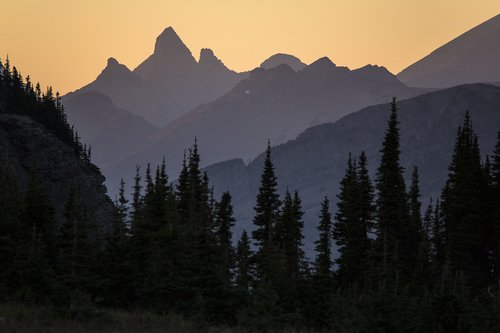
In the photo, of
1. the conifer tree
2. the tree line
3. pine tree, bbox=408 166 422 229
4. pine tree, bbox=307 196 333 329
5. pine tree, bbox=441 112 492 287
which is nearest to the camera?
the conifer tree

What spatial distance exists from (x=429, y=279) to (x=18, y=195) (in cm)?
2788

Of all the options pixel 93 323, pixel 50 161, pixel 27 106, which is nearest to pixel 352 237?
pixel 93 323

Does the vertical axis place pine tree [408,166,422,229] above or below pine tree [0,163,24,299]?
above

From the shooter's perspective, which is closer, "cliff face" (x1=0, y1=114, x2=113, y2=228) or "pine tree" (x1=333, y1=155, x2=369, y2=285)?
"pine tree" (x1=333, y1=155, x2=369, y2=285)

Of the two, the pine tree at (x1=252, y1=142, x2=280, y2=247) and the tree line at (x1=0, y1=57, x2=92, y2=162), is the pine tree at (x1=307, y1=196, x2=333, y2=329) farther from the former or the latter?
the tree line at (x1=0, y1=57, x2=92, y2=162)

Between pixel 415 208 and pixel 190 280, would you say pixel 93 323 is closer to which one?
pixel 190 280

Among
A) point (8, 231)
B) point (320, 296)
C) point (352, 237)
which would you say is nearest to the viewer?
point (8, 231)

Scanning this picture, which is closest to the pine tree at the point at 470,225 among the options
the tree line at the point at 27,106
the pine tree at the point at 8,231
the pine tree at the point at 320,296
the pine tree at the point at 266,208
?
the pine tree at the point at 320,296

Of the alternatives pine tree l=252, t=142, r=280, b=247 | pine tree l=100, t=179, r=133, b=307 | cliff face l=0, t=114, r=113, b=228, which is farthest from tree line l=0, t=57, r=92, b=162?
pine tree l=100, t=179, r=133, b=307

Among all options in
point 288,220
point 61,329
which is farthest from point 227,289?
point 288,220

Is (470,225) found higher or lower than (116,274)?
higher

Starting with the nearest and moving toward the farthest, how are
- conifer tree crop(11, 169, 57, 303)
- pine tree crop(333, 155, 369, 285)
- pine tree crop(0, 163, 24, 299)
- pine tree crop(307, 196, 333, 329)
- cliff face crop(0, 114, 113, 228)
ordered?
1. conifer tree crop(11, 169, 57, 303)
2. pine tree crop(0, 163, 24, 299)
3. pine tree crop(307, 196, 333, 329)
4. pine tree crop(333, 155, 369, 285)
5. cliff face crop(0, 114, 113, 228)

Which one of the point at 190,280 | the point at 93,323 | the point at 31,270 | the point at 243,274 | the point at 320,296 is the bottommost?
the point at 93,323

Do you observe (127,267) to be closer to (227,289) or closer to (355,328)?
(227,289)
